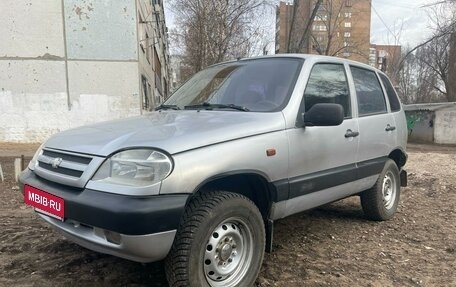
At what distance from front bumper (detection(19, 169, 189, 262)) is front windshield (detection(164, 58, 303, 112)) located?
1.27 m

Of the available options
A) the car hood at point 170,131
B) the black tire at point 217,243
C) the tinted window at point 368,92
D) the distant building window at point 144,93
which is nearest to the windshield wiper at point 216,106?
the car hood at point 170,131

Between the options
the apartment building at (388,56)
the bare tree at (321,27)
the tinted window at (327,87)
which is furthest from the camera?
the apartment building at (388,56)

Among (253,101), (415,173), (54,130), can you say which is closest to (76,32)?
(54,130)

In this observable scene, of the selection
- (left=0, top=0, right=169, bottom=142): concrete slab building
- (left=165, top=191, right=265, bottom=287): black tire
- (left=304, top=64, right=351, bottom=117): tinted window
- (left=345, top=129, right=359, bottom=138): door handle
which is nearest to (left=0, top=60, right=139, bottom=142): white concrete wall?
(left=0, top=0, right=169, bottom=142): concrete slab building

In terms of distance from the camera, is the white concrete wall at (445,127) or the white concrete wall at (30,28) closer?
the white concrete wall at (30,28)

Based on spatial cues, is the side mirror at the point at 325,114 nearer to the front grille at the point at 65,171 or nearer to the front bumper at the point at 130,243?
the front bumper at the point at 130,243

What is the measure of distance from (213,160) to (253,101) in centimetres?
98

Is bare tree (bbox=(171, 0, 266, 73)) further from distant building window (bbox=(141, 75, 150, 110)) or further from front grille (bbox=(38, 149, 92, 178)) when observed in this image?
front grille (bbox=(38, 149, 92, 178))

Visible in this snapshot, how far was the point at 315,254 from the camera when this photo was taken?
395 centimetres

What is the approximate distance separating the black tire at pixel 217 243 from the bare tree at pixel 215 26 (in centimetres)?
1972

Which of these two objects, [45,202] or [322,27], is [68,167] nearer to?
[45,202]

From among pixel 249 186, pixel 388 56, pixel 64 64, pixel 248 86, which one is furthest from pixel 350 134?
pixel 388 56

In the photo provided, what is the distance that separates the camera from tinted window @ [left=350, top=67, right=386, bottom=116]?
446 centimetres

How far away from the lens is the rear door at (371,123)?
430cm
